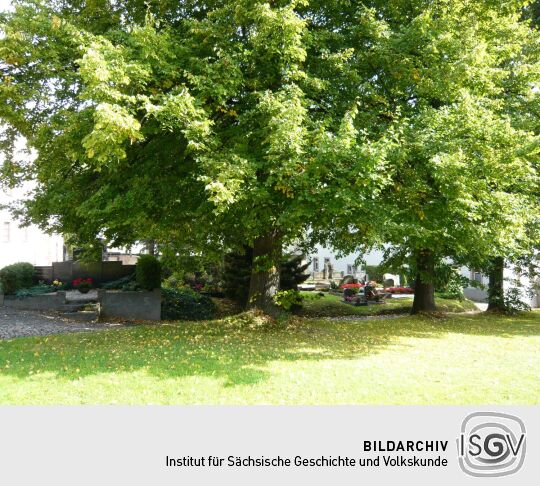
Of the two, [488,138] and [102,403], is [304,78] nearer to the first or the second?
[488,138]

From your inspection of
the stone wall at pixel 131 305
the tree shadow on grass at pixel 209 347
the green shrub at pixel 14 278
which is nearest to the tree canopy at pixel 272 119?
the tree shadow on grass at pixel 209 347

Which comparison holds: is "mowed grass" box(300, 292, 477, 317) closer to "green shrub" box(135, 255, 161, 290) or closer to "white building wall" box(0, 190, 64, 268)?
"green shrub" box(135, 255, 161, 290)

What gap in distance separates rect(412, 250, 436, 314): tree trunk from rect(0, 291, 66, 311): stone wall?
13071mm

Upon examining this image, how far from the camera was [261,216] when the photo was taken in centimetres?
1041

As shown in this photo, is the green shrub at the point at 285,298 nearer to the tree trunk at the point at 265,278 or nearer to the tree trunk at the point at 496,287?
the tree trunk at the point at 265,278

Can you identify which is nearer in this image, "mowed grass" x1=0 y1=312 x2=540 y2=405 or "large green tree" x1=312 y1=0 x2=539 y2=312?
"mowed grass" x1=0 y1=312 x2=540 y2=405

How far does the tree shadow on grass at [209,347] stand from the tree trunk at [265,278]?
2.73 ft

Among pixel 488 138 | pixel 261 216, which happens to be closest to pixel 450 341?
pixel 488 138

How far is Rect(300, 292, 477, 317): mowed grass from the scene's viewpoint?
67.6 ft

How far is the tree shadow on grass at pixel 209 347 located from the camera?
27.2ft

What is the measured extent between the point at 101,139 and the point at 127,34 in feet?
13.6

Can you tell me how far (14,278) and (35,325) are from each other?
5.41 m

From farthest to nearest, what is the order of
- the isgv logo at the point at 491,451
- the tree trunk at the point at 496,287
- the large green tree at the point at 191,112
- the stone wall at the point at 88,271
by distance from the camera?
the stone wall at the point at 88,271
the tree trunk at the point at 496,287
the large green tree at the point at 191,112
the isgv logo at the point at 491,451

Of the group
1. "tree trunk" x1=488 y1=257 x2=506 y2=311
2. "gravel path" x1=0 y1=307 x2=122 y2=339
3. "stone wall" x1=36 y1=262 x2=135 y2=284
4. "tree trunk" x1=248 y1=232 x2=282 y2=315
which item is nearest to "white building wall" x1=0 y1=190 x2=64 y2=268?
"stone wall" x1=36 y1=262 x2=135 y2=284
